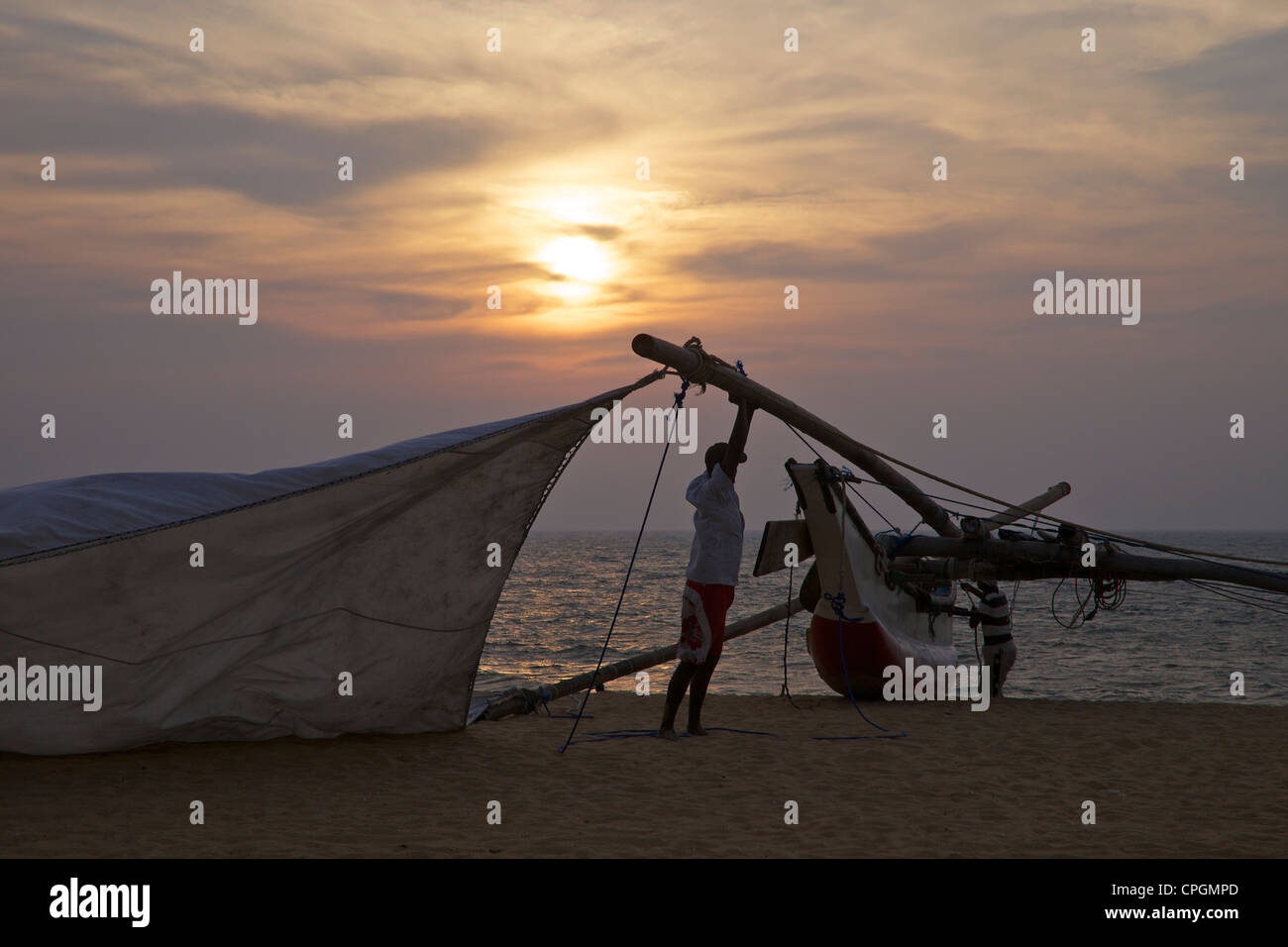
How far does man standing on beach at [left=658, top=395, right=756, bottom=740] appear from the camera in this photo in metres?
8.23

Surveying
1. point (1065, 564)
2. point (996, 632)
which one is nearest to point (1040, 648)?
point (996, 632)

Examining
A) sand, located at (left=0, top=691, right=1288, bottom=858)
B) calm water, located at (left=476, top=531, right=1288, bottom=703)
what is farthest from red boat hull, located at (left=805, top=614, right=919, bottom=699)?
calm water, located at (left=476, top=531, right=1288, bottom=703)

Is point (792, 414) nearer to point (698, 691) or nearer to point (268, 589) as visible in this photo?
point (698, 691)

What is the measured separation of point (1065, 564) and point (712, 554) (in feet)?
17.7

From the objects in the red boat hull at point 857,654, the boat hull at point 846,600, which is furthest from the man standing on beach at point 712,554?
the red boat hull at point 857,654

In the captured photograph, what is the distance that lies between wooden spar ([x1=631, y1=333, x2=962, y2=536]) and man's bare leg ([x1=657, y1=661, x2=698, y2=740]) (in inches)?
87.4

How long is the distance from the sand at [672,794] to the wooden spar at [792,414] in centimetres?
265

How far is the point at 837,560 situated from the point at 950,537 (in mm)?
1464

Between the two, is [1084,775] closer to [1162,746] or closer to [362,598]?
[1162,746]

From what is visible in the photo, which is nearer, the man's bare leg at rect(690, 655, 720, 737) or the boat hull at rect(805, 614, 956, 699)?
the man's bare leg at rect(690, 655, 720, 737)

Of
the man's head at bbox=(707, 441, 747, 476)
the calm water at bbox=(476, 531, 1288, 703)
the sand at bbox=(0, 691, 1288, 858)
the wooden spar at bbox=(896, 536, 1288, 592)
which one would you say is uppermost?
the man's head at bbox=(707, 441, 747, 476)

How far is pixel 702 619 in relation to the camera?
8.23 m

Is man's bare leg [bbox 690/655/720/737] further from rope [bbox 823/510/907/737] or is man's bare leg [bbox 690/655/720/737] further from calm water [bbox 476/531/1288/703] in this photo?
calm water [bbox 476/531/1288/703]

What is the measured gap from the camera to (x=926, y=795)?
23.1 ft
